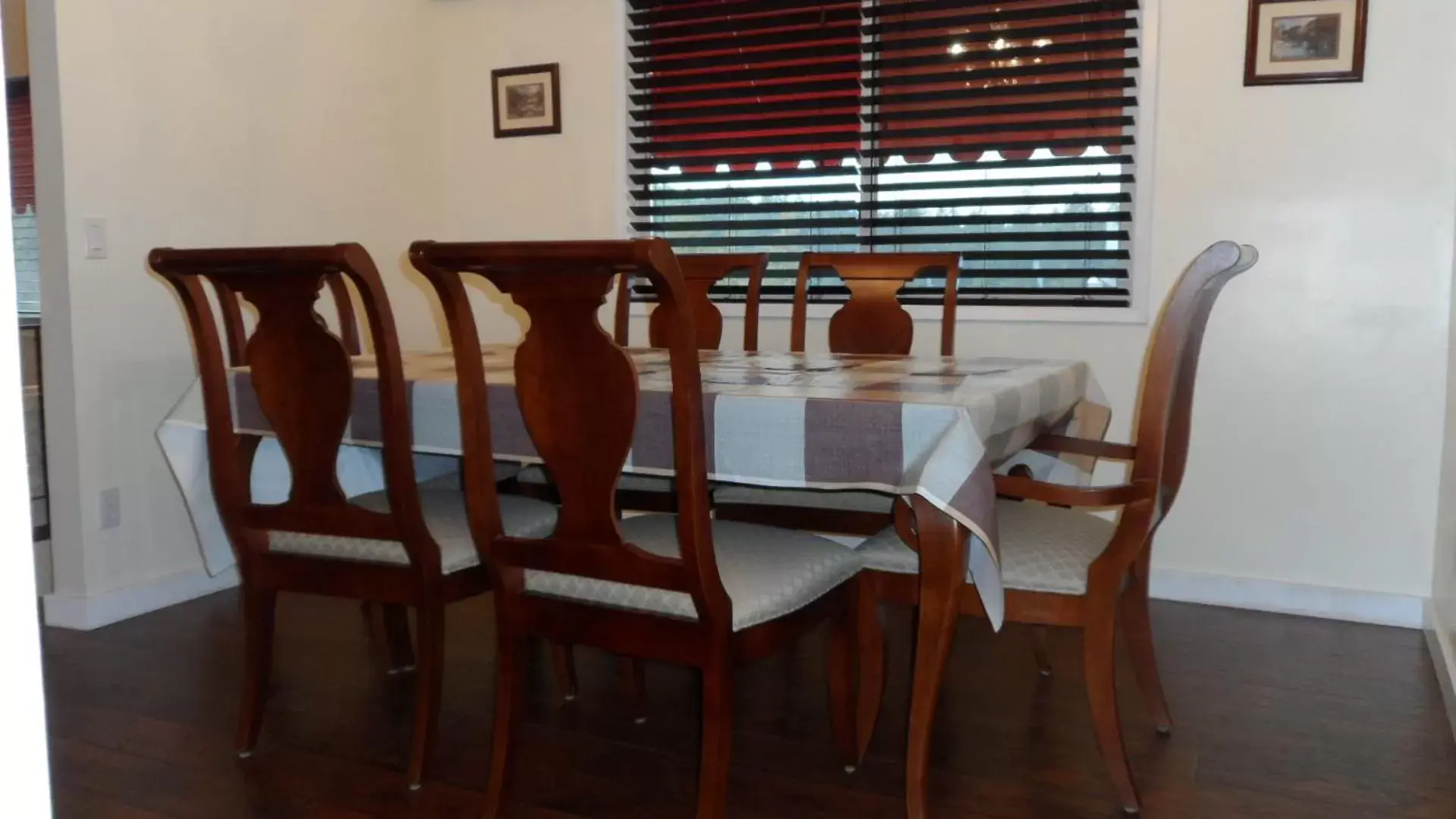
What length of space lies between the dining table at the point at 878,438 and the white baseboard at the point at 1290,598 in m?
1.22

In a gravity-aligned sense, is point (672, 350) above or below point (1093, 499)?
above

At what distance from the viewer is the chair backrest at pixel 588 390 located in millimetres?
1459

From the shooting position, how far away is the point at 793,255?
11.7ft

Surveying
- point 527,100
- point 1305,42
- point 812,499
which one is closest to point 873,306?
point 812,499

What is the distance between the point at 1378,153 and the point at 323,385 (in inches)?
101

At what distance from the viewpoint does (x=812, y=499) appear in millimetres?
2479

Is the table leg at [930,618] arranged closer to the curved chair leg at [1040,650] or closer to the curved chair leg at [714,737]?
the curved chair leg at [714,737]

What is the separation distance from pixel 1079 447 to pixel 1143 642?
41cm

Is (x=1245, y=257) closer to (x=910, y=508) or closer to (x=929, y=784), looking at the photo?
(x=910, y=508)

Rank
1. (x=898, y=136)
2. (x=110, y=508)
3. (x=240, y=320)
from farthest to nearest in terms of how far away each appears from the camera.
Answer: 1. (x=898, y=136)
2. (x=110, y=508)
3. (x=240, y=320)

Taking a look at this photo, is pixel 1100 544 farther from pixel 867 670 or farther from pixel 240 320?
pixel 240 320

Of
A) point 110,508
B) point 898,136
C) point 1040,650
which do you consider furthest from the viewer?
point 898,136

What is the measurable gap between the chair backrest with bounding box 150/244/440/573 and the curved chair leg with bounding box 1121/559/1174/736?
50.4 inches

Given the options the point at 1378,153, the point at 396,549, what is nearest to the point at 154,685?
the point at 396,549
